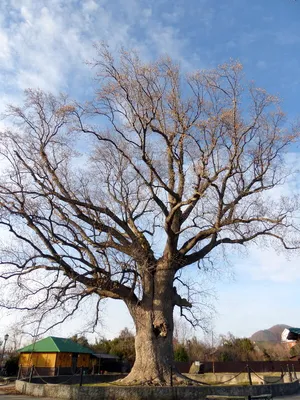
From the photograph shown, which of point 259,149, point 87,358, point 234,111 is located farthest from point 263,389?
point 87,358

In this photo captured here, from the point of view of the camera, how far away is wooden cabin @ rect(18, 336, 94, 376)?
28.8 m

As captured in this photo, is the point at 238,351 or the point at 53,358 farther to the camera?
the point at 238,351

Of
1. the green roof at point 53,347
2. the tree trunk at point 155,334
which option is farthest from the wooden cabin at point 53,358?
the tree trunk at point 155,334

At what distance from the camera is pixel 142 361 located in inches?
484

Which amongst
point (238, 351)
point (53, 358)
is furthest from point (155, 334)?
point (238, 351)

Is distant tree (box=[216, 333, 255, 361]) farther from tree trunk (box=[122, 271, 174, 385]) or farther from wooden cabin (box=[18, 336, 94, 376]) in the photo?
tree trunk (box=[122, 271, 174, 385])

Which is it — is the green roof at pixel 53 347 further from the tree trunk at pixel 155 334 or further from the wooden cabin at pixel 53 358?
the tree trunk at pixel 155 334

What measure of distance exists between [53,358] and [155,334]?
20096 mm

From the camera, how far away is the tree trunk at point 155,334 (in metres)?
11.9

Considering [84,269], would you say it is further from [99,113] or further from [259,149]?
[259,149]

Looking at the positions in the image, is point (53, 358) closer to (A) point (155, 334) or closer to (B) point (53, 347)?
(B) point (53, 347)

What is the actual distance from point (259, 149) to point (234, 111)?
186 cm

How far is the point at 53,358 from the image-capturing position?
95.7ft

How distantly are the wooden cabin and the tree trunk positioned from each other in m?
18.0
